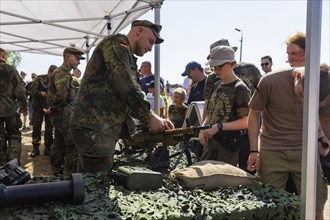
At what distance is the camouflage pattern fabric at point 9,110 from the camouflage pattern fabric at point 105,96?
288cm

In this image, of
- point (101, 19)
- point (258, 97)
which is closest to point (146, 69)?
point (101, 19)

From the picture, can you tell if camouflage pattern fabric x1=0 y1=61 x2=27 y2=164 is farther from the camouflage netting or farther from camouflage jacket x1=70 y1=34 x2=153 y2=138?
the camouflage netting

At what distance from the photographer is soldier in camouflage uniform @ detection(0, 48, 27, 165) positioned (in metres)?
4.63

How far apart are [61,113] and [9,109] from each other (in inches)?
28.4

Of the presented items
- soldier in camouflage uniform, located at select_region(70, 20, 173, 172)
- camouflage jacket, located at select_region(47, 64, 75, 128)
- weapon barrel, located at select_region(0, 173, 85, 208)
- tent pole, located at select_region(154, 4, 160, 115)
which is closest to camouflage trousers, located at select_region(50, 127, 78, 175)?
camouflage jacket, located at select_region(47, 64, 75, 128)

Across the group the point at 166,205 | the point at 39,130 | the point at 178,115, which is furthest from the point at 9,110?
the point at 166,205

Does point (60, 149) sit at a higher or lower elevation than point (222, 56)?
lower

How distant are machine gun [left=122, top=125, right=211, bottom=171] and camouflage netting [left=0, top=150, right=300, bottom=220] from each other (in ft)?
1.71

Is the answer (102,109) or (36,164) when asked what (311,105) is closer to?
(102,109)

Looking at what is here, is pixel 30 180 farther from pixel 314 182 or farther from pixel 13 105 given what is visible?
pixel 13 105

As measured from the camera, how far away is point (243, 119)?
2.48 metres

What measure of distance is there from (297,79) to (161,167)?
1.00 meters

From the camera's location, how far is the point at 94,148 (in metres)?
2.18

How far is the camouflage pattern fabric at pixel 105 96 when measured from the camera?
2.07 metres
